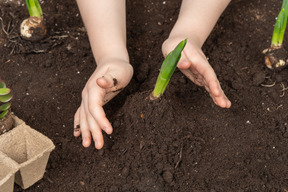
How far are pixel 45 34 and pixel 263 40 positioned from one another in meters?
0.92

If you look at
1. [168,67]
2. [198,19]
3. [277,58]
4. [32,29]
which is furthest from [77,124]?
[277,58]

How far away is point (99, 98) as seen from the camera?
1.44m

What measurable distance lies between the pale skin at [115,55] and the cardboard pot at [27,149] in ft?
0.43

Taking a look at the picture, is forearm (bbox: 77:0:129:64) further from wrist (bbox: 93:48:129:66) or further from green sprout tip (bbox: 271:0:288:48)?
green sprout tip (bbox: 271:0:288:48)

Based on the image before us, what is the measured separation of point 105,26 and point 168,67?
1.60 feet

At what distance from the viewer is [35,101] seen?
1.72 m

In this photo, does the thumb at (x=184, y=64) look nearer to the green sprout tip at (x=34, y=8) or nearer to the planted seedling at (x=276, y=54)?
the planted seedling at (x=276, y=54)

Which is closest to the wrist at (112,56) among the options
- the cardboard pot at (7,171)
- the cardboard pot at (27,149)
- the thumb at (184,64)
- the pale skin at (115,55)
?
the pale skin at (115,55)

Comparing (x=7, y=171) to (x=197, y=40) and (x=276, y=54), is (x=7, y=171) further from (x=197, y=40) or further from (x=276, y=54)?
(x=276, y=54)

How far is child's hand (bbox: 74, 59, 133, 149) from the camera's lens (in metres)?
1.39

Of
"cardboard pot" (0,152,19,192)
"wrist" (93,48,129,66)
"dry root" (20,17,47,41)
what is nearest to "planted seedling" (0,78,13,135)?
"cardboard pot" (0,152,19,192)

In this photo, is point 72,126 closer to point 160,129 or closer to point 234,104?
point 160,129

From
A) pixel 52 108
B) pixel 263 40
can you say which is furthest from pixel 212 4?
pixel 52 108

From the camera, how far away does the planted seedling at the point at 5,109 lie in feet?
4.33
